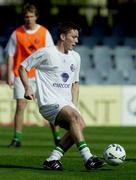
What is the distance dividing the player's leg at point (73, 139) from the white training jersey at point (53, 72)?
29 centimetres

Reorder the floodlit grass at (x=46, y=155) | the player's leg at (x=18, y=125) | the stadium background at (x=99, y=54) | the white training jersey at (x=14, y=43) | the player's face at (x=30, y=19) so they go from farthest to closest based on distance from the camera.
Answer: the stadium background at (x=99, y=54)
the white training jersey at (x=14, y=43)
the player's leg at (x=18, y=125)
the player's face at (x=30, y=19)
the floodlit grass at (x=46, y=155)

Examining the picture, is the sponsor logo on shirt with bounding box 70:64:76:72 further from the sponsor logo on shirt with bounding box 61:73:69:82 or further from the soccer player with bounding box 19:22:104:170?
the sponsor logo on shirt with bounding box 61:73:69:82

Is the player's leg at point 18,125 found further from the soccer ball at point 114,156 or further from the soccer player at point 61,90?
the soccer ball at point 114,156

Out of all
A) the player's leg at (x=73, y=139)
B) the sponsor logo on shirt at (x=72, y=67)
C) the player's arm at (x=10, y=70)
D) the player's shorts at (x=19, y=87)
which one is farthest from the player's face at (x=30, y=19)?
the player's leg at (x=73, y=139)

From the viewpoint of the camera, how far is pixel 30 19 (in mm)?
13594

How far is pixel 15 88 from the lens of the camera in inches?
542

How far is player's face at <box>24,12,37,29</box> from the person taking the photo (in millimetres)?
13477

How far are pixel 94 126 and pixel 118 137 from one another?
400cm

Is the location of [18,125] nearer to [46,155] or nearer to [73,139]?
[46,155]

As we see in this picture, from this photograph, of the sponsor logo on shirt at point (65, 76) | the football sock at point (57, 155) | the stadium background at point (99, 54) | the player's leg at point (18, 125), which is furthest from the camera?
the stadium background at point (99, 54)

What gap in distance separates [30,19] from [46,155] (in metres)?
2.54

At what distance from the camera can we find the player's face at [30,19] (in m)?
13.5

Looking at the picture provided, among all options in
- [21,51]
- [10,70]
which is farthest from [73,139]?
[21,51]

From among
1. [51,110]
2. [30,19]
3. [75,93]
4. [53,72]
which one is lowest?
[51,110]
